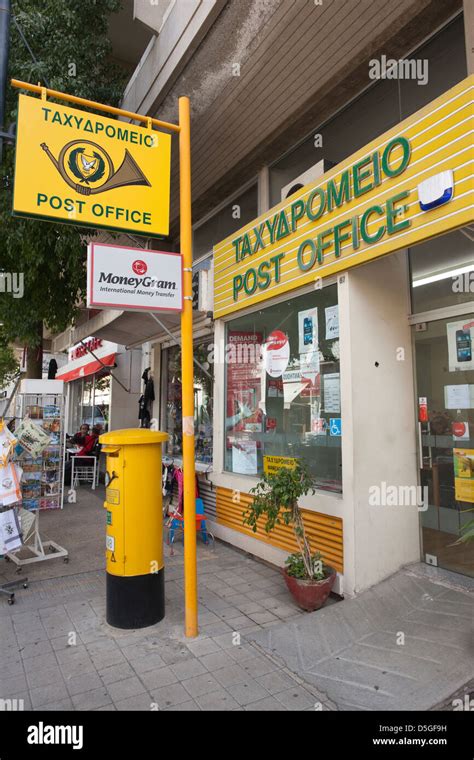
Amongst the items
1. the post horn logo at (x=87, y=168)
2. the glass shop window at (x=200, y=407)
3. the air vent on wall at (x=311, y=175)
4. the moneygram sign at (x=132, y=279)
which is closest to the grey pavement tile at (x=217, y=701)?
the moneygram sign at (x=132, y=279)

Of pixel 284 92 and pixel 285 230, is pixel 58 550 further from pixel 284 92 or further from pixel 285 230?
pixel 284 92

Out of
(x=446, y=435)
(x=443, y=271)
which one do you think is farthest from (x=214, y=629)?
(x=443, y=271)

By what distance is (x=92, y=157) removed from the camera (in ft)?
11.8

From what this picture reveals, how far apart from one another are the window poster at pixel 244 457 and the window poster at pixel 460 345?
2.85 metres

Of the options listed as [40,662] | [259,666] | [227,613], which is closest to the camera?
[259,666]

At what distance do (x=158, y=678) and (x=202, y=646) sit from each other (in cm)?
51

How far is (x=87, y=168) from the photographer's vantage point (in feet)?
11.6

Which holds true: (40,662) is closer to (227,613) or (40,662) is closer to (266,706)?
(227,613)

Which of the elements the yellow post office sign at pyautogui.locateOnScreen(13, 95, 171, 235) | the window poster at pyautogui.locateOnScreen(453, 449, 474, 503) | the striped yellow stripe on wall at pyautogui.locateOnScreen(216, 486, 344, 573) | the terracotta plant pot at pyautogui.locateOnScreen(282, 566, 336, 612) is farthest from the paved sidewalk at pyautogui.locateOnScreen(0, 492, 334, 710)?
the yellow post office sign at pyautogui.locateOnScreen(13, 95, 171, 235)

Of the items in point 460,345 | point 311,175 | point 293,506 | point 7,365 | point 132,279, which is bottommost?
point 293,506

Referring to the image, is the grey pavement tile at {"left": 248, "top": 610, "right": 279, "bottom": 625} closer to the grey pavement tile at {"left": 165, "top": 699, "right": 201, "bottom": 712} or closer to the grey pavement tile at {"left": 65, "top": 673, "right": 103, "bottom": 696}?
the grey pavement tile at {"left": 165, "top": 699, "right": 201, "bottom": 712}

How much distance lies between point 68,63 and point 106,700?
889 cm

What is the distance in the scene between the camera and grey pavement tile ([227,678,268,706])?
2893 mm
